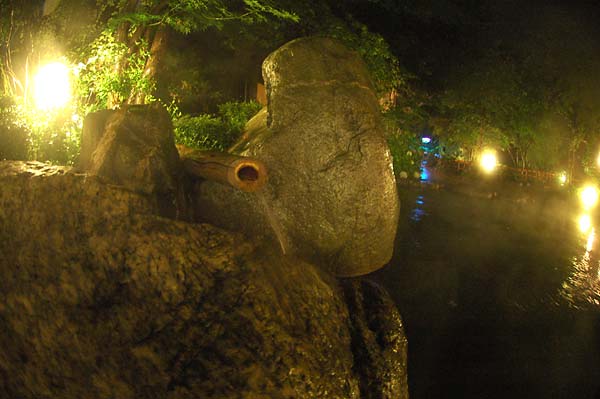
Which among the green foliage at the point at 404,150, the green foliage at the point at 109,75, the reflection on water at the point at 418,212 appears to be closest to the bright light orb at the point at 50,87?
the green foliage at the point at 109,75

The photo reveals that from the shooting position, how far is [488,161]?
57.4ft

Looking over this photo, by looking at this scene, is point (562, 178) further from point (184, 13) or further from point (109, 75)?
point (109, 75)

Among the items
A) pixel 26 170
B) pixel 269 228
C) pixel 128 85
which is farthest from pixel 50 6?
pixel 269 228

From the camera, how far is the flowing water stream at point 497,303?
4730mm

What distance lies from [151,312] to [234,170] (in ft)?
5.21

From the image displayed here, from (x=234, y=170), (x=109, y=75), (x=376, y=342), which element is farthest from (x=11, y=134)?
(x=376, y=342)

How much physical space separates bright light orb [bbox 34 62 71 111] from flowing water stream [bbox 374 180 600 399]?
19.4 ft

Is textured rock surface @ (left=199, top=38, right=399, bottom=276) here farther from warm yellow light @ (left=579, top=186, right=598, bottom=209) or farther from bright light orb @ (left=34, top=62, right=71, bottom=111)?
warm yellow light @ (left=579, top=186, right=598, bottom=209)

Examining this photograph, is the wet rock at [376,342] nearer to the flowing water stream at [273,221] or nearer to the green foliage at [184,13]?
the flowing water stream at [273,221]

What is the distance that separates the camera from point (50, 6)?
24.6 feet

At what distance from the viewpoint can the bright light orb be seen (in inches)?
262

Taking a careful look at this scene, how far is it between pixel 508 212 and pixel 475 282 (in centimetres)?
611

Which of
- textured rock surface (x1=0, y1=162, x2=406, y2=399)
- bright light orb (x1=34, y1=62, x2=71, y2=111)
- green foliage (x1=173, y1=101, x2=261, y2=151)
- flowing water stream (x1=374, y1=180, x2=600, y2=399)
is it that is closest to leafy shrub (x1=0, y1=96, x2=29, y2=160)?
bright light orb (x1=34, y1=62, x2=71, y2=111)

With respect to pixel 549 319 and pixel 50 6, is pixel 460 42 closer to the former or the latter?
pixel 549 319
